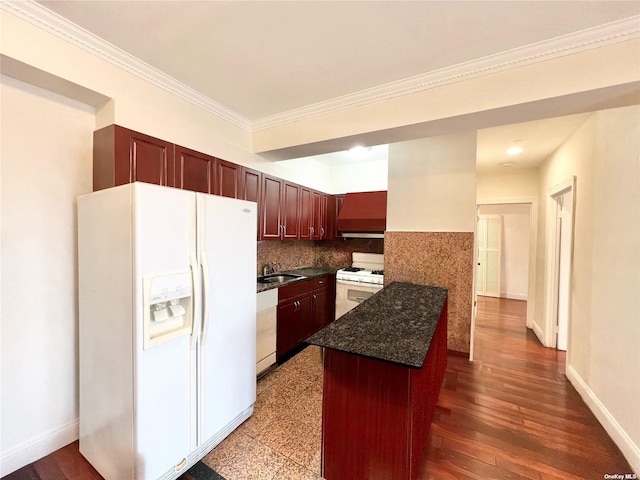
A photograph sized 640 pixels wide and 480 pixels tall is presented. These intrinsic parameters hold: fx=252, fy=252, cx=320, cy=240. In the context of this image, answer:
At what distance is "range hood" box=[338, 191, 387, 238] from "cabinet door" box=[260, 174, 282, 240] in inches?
50.3

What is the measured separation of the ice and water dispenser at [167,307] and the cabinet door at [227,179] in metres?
1.10

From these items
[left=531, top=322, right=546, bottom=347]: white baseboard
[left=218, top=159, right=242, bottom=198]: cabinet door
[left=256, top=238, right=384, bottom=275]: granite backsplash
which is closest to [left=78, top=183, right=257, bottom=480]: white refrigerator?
[left=218, top=159, right=242, bottom=198]: cabinet door

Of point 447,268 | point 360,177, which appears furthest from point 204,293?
point 360,177

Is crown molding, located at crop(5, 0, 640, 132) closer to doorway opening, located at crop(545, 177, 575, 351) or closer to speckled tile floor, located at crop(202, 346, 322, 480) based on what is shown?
doorway opening, located at crop(545, 177, 575, 351)

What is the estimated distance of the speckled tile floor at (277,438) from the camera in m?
1.58

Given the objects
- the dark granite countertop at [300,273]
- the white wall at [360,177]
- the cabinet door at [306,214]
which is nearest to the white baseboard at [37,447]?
the dark granite countertop at [300,273]

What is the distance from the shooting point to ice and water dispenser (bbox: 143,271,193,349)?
135 cm

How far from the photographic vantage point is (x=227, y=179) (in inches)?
96.8

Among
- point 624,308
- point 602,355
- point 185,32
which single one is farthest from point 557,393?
point 185,32

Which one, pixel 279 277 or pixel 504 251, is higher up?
pixel 504 251

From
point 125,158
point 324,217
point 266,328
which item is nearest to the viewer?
point 125,158

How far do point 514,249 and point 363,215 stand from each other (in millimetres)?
4841

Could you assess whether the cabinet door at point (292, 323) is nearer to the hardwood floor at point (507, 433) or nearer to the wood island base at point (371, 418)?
the wood island base at point (371, 418)

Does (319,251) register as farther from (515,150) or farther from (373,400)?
(373,400)
